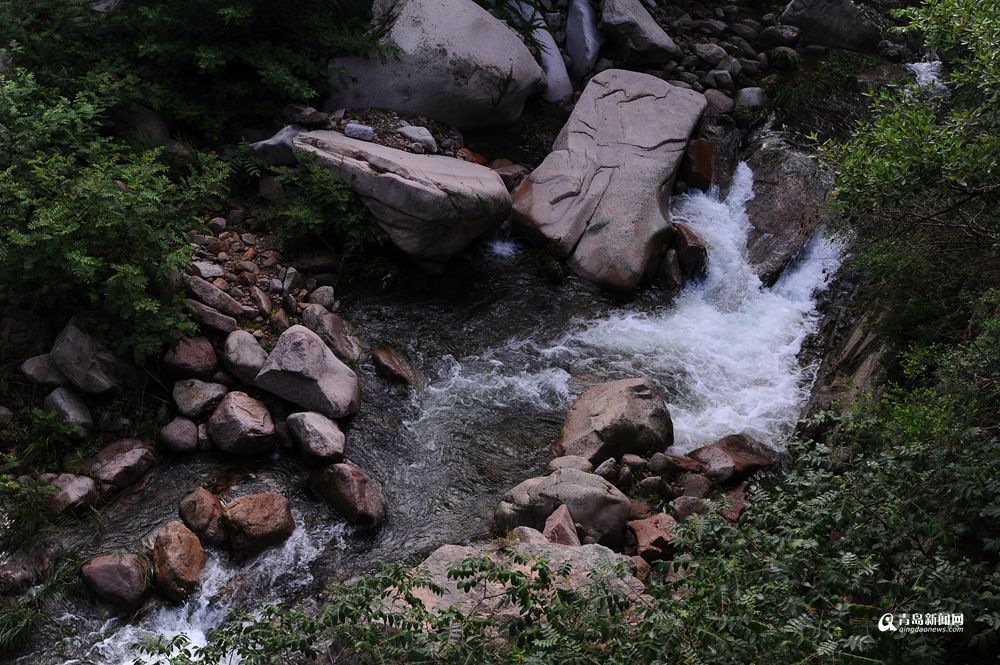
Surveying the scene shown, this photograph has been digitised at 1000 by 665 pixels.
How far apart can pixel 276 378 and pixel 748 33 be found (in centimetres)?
955

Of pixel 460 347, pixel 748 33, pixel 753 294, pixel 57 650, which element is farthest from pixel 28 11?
pixel 748 33

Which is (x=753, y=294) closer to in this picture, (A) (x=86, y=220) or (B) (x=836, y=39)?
(B) (x=836, y=39)

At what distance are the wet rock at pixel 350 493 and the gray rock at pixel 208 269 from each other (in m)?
2.26

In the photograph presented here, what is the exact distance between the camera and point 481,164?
9320 millimetres

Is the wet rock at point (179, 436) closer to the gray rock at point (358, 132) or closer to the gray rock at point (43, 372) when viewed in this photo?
the gray rock at point (43, 372)

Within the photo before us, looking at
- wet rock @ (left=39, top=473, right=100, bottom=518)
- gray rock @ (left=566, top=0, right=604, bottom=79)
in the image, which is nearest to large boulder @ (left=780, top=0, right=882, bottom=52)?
gray rock @ (left=566, top=0, right=604, bottom=79)

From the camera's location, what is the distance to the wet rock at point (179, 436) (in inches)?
245

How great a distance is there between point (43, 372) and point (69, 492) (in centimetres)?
108

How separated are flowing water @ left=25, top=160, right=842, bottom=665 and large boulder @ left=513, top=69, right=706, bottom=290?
392mm

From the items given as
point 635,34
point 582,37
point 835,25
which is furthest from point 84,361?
point 835,25

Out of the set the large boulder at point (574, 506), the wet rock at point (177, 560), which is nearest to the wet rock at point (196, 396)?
the wet rock at point (177, 560)

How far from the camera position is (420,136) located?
29.1 ft

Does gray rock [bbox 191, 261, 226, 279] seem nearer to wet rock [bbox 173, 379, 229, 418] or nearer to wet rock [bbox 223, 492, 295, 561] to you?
wet rock [bbox 173, 379, 229, 418]

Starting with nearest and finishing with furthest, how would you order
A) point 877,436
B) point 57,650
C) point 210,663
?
point 210,663
point 877,436
point 57,650
